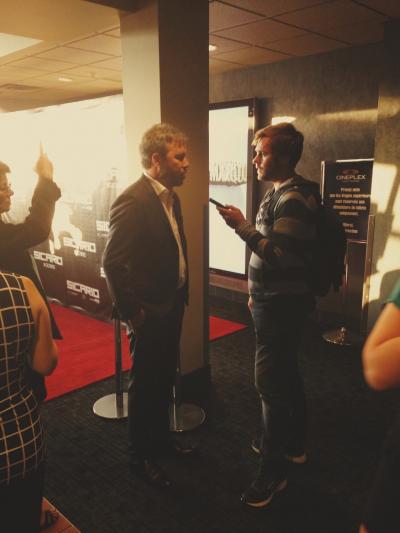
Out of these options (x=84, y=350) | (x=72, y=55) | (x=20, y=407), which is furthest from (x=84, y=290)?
(x=20, y=407)

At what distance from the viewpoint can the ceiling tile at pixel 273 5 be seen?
2.87 metres

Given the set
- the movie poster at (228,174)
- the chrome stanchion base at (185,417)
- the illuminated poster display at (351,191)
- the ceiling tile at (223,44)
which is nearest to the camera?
the chrome stanchion base at (185,417)

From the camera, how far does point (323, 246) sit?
193 cm

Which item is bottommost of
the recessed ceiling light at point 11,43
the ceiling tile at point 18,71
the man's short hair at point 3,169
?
the man's short hair at point 3,169

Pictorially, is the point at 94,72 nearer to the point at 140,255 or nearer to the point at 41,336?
the point at 140,255

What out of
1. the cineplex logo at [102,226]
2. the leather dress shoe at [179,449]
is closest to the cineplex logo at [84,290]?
the cineplex logo at [102,226]

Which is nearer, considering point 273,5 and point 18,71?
point 273,5

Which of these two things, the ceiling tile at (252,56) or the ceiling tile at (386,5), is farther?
the ceiling tile at (252,56)

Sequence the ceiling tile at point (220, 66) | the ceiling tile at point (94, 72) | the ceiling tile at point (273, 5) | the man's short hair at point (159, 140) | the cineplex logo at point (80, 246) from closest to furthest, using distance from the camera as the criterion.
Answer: the man's short hair at point (159, 140)
the ceiling tile at point (273, 5)
the cineplex logo at point (80, 246)
the ceiling tile at point (220, 66)
the ceiling tile at point (94, 72)

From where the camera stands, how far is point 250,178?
4793 mm

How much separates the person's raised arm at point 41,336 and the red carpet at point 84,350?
189 centimetres

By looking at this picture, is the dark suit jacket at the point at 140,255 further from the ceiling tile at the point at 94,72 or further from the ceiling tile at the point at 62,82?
the ceiling tile at the point at 62,82

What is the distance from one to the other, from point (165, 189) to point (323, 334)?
2.55 metres

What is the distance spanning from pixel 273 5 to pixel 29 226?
2256 millimetres
